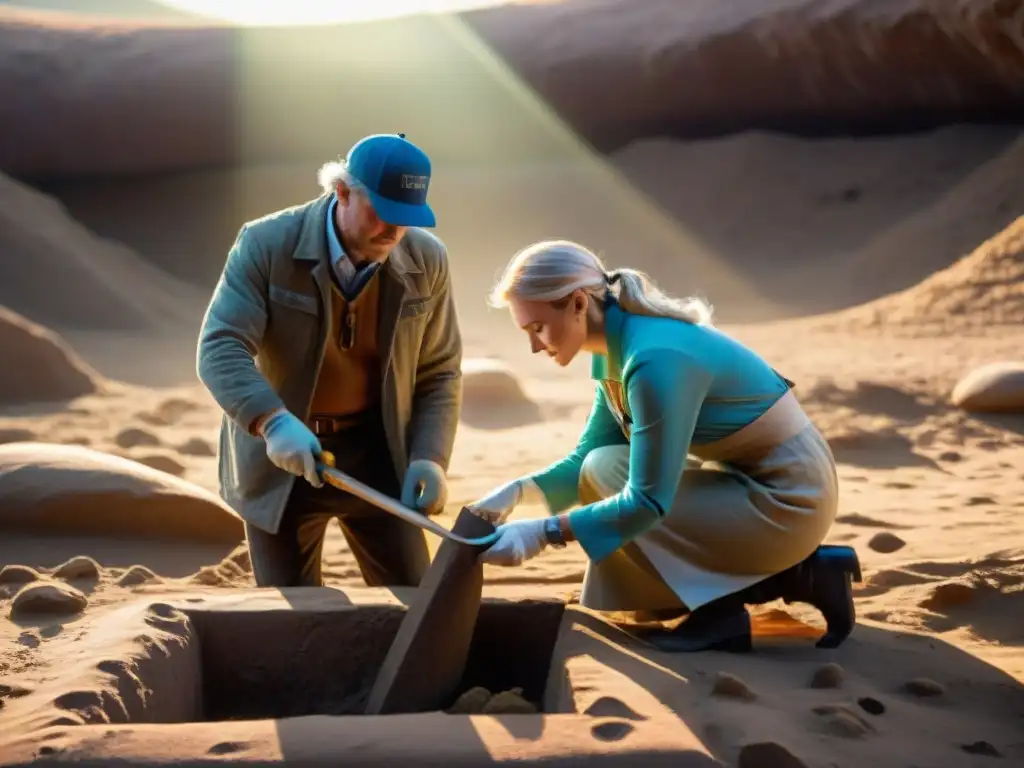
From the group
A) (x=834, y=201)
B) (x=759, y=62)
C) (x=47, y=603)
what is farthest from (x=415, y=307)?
(x=759, y=62)

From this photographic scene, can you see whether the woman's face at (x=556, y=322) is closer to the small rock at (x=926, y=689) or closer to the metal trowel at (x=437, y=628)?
the metal trowel at (x=437, y=628)

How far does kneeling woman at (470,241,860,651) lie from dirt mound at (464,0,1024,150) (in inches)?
433

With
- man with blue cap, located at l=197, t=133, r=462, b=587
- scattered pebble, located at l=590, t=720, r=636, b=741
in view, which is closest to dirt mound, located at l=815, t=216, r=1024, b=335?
man with blue cap, located at l=197, t=133, r=462, b=587

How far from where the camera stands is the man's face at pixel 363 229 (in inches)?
128

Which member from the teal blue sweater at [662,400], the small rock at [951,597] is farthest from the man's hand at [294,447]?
the small rock at [951,597]

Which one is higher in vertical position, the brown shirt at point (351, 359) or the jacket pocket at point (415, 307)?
the jacket pocket at point (415, 307)

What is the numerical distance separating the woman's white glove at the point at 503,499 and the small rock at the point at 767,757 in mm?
861

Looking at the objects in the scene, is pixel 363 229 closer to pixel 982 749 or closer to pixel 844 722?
pixel 844 722

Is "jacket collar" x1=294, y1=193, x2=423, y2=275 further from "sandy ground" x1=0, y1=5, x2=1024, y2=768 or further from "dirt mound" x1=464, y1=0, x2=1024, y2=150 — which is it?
"dirt mound" x1=464, y1=0, x2=1024, y2=150

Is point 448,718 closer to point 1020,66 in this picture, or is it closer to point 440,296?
point 440,296

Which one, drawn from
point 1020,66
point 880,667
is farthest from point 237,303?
point 1020,66

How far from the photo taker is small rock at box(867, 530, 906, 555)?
4578 millimetres

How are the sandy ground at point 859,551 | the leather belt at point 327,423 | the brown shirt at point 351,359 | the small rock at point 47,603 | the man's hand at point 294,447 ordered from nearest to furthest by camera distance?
the sandy ground at point 859,551
the man's hand at point 294,447
the small rock at point 47,603
the brown shirt at point 351,359
the leather belt at point 327,423

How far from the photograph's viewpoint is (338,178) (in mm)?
3361
